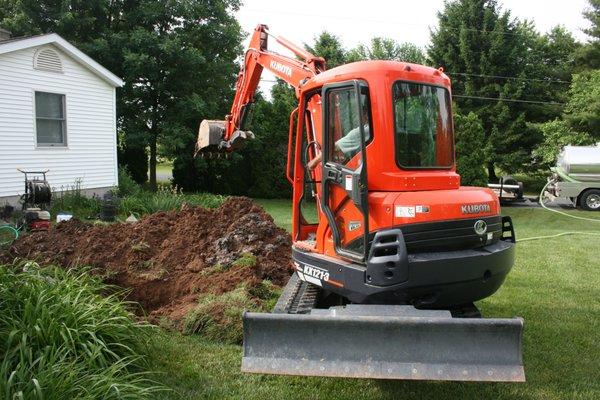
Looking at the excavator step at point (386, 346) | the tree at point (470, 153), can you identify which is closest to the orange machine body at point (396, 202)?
the excavator step at point (386, 346)

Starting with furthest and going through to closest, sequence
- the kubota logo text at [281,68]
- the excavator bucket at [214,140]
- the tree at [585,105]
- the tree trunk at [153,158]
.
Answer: the tree at [585,105] < the tree trunk at [153,158] < the excavator bucket at [214,140] < the kubota logo text at [281,68]

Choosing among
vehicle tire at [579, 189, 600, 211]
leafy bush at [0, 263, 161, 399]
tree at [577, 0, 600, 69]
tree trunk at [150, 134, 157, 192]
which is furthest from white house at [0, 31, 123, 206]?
tree at [577, 0, 600, 69]

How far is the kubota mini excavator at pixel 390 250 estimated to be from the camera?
3.82 metres

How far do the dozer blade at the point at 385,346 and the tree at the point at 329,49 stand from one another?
93.3 feet

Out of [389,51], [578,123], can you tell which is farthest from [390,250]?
[389,51]

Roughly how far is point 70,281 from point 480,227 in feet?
11.7

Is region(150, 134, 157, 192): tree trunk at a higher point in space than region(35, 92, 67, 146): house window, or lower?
lower

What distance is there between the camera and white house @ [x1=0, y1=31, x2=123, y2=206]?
503 inches

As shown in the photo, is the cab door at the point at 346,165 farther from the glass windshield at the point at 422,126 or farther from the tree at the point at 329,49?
the tree at the point at 329,49

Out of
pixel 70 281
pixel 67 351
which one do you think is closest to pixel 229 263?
pixel 70 281

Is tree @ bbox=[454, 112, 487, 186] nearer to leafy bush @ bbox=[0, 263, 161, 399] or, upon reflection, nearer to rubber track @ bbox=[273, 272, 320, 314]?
rubber track @ bbox=[273, 272, 320, 314]

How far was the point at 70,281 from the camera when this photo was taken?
4.79 metres

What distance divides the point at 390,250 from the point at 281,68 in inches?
125

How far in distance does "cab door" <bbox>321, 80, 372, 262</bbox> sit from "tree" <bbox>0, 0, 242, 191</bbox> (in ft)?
52.0
